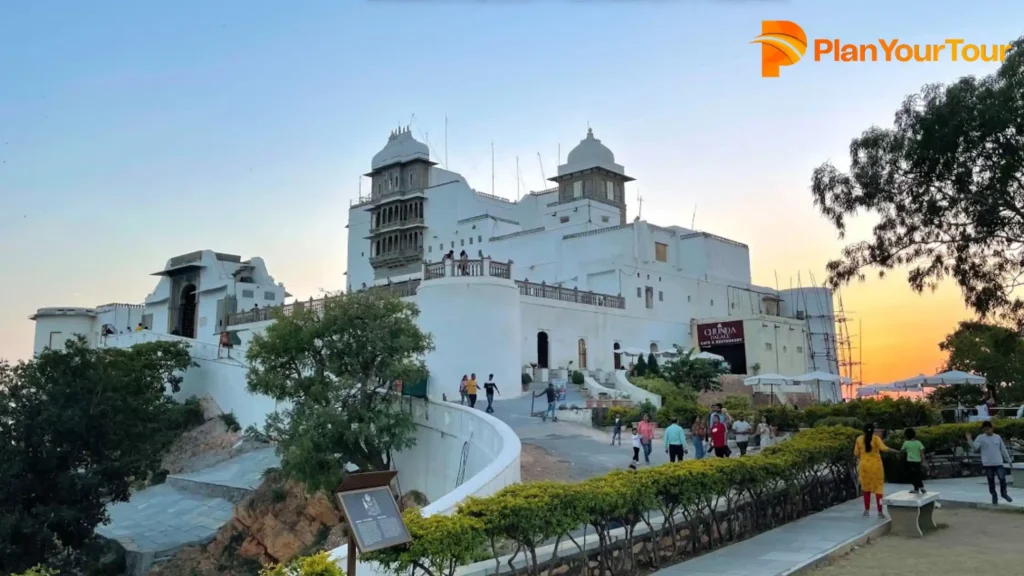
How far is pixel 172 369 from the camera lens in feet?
124

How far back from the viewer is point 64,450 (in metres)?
22.5

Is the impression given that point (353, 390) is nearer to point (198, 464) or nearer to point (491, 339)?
point (491, 339)

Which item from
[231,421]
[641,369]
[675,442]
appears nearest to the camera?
[675,442]

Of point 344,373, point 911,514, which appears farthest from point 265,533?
point 911,514

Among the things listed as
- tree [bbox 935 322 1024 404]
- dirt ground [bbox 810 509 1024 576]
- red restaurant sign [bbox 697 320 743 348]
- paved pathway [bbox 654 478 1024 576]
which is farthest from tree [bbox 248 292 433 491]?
tree [bbox 935 322 1024 404]

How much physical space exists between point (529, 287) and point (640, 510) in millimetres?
26217

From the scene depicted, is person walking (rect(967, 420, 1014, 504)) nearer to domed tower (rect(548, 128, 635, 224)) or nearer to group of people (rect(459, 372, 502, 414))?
group of people (rect(459, 372, 502, 414))

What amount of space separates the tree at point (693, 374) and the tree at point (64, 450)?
64.0 feet

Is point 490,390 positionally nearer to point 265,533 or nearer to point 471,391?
point 471,391

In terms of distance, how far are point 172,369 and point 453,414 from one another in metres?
23.5

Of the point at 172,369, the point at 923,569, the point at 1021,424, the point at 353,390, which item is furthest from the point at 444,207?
the point at 923,569

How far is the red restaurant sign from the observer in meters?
42.5

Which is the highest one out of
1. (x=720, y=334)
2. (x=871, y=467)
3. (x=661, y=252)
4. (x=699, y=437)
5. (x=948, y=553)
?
(x=661, y=252)

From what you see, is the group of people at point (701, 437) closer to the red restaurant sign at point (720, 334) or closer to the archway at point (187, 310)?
the red restaurant sign at point (720, 334)
